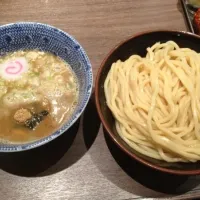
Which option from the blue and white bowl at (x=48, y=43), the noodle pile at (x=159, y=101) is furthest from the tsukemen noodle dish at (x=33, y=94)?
the noodle pile at (x=159, y=101)

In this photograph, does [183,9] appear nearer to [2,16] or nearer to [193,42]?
[193,42]

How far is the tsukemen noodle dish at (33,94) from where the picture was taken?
1321mm

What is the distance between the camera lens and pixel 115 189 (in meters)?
1.24

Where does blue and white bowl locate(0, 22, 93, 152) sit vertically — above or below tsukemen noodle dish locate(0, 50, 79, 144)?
above

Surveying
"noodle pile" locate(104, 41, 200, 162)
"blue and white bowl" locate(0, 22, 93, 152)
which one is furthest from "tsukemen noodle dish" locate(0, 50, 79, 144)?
"noodle pile" locate(104, 41, 200, 162)

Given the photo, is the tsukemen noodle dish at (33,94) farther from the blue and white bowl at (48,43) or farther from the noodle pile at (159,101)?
the noodle pile at (159,101)

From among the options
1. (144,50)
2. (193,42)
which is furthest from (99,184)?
(193,42)

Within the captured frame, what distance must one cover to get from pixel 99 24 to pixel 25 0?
487 millimetres

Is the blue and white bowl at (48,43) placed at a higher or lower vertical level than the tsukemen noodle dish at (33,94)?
higher

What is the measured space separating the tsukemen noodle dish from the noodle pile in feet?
0.71

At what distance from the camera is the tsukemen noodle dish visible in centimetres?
132

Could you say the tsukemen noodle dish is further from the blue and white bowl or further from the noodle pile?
the noodle pile

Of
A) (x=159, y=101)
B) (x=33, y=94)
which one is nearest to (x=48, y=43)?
(x=33, y=94)

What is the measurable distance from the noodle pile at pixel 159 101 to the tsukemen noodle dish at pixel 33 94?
0.71 ft
